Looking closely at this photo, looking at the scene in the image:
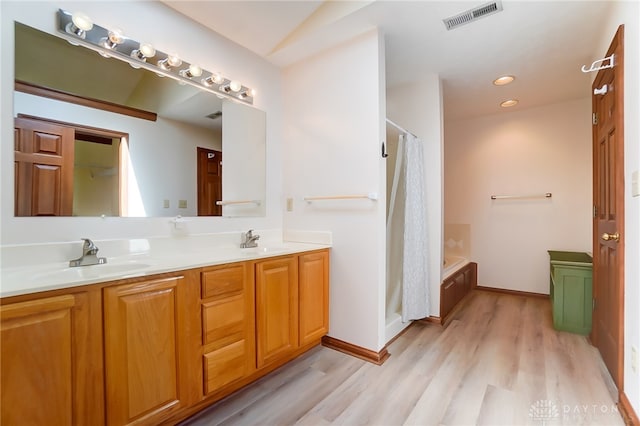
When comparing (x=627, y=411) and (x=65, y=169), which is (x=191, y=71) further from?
(x=627, y=411)

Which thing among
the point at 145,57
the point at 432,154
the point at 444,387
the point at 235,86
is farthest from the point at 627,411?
the point at 145,57

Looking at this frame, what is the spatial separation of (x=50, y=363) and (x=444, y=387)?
191cm

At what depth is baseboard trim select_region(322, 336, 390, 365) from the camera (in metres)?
2.01

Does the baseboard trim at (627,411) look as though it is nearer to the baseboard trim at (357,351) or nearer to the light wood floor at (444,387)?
the light wood floor at (444,387)

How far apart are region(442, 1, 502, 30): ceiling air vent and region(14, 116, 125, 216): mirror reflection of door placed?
2247mm

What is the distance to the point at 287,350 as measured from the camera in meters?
1.86

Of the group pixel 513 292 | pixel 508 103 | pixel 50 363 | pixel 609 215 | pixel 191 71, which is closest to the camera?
pixel 50 363

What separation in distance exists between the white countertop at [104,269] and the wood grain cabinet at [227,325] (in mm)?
87

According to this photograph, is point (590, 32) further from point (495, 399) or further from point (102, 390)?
point (102, 390)

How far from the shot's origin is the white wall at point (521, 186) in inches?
129

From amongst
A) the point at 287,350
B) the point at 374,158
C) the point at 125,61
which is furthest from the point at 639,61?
the point at 125,61

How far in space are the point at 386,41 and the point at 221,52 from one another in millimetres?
1253

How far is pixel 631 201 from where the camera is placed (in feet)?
4.59

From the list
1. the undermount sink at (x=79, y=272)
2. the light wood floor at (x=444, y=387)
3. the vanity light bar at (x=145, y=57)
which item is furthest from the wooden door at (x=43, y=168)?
the light wood floor at (x=444, y=387)
